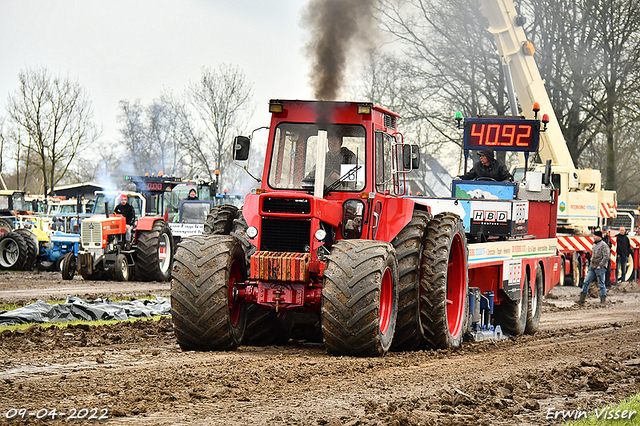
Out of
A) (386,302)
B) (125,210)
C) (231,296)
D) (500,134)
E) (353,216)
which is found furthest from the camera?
(125,210)

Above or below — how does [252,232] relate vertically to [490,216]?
below

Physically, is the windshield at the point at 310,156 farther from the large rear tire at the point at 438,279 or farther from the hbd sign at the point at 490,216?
the hbd sign at the point at 490,216

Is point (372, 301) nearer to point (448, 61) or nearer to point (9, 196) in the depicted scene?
point (9, 196)

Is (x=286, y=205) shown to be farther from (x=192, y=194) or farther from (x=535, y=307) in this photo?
(x=192, y=194)

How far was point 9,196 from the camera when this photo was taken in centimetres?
3000

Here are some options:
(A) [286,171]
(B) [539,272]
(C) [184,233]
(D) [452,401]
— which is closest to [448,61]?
(C) [184,233]

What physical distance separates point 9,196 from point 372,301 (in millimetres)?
24896

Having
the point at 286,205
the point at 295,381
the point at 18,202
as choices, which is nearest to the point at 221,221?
the point at 286,205

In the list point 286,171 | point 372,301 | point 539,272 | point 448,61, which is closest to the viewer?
point 372,301

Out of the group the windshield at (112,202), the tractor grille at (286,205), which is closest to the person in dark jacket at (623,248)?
the windshield at (112,202)

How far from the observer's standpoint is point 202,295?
334 inches

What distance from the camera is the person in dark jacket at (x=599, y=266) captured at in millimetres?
20984

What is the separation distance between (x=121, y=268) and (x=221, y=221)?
11.6 meters

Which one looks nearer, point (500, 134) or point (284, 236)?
point (284, 236)
